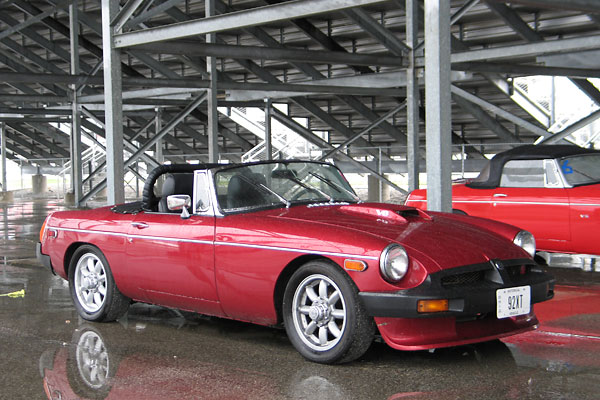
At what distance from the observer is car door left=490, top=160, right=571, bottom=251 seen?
7996 mm

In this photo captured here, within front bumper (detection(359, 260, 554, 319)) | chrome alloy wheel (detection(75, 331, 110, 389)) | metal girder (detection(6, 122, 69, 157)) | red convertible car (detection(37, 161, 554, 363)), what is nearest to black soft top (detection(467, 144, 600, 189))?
red convertible car (detection(37, 161, 554, 363))

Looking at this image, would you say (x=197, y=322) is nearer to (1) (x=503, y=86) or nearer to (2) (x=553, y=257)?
(2) (x=553, y=257)

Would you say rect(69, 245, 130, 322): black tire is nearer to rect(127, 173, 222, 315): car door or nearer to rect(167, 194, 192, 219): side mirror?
rect(127, 173, 222, 315): car door

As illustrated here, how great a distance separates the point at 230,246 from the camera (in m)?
4.95

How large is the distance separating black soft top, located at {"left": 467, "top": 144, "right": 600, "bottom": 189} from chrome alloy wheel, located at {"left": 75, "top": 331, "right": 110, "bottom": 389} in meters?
5.07

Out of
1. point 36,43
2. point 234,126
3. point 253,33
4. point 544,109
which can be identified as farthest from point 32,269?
point 234,126

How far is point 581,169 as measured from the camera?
821 cm

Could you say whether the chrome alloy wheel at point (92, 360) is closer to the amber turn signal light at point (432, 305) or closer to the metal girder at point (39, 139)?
the amber turn signal light at point (432, 305)

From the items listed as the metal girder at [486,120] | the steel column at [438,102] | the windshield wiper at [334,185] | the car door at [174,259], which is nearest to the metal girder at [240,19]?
the steel column at [438,102]

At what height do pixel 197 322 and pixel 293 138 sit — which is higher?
pixel 293 138

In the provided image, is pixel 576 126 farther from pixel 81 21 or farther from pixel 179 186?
pixel 81 21

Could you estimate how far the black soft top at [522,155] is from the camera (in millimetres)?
8367

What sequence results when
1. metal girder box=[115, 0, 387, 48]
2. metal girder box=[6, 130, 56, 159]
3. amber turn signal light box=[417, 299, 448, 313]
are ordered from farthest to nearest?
metal girder box=[6, 130, 56, 159] → metal girder box=[115, 0, 387, 48] → amber turn signal light box=[417, 299, 448, 313]

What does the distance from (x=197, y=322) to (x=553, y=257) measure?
5220 millimetres
